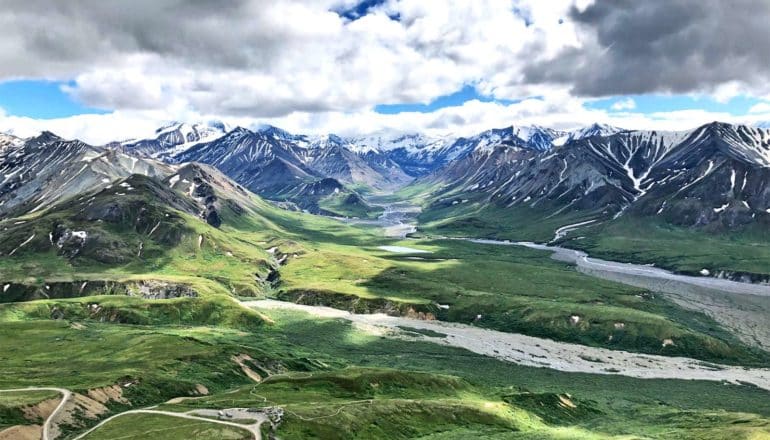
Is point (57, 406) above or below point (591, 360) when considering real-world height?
above

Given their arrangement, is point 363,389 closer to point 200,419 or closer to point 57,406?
point 200,419

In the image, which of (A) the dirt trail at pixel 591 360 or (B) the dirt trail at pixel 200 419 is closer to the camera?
(B) the dirt trail at pixel 200 419

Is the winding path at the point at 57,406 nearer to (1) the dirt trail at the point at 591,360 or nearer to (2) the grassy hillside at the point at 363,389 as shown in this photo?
(2) the grassy hillside at the point at 363,389

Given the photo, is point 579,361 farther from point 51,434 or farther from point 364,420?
point 51,434

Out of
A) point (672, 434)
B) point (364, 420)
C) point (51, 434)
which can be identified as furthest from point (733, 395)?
point (51, 434)

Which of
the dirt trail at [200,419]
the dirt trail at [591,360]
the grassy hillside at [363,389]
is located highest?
the dirt trail at [200,419]

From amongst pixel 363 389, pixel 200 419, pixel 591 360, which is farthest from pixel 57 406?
pixel 591 360

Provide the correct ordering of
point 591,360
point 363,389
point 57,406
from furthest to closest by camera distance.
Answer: point 591,360 → point 363,389 → point 57,406

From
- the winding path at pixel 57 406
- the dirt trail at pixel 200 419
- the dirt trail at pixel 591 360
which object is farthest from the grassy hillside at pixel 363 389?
the dirt trail at pixel 591 360

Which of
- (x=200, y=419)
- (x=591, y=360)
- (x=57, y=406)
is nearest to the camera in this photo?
(x=200, y=419)

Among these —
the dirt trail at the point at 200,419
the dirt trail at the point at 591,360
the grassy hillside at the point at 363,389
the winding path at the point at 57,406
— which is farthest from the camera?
the dirt trail at the point at 591,360

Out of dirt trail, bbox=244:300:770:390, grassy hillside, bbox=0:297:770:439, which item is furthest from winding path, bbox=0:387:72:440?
dirt trail, bbox=244:300:770:390

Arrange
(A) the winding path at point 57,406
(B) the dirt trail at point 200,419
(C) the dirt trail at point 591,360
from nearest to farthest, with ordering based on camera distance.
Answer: (B) the dirt trail at point 200,419 → (A) the winding path at point 57,406 → (C) the dirt trail at point 591,360
